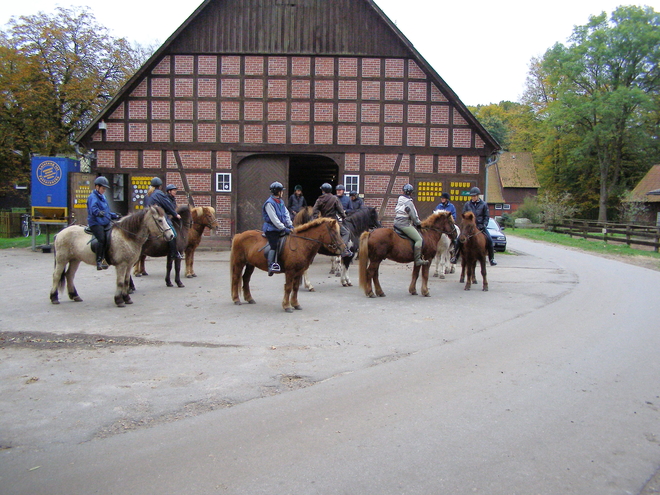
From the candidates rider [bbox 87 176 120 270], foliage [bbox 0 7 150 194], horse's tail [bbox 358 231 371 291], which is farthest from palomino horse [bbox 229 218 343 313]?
foliage [bbox 0 7 150 194]

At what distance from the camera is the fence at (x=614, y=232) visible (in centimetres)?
2592

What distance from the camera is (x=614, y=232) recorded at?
3362 cm

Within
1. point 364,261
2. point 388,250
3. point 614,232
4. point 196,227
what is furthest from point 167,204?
point 614,232

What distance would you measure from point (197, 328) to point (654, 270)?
1548 centimetres

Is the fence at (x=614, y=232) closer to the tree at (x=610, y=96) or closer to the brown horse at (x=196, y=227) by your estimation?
the tree at (x=610, y=96)

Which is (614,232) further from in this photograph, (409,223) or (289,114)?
(409,223)

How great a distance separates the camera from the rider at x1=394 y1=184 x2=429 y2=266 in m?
11.1

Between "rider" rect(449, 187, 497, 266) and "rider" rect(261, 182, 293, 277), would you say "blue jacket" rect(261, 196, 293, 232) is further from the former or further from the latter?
"rider" rect(449, 187, 497, 266)

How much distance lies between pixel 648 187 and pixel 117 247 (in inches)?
1873

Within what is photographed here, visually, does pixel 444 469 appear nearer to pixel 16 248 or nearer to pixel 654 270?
Result: pixel 654 270

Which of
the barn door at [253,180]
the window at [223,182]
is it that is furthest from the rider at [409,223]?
the window at [223,182]

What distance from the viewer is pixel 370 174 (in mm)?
19281

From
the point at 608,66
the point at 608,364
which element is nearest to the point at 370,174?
the point at 608,364

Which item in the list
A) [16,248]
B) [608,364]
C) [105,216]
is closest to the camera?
[608,364]
